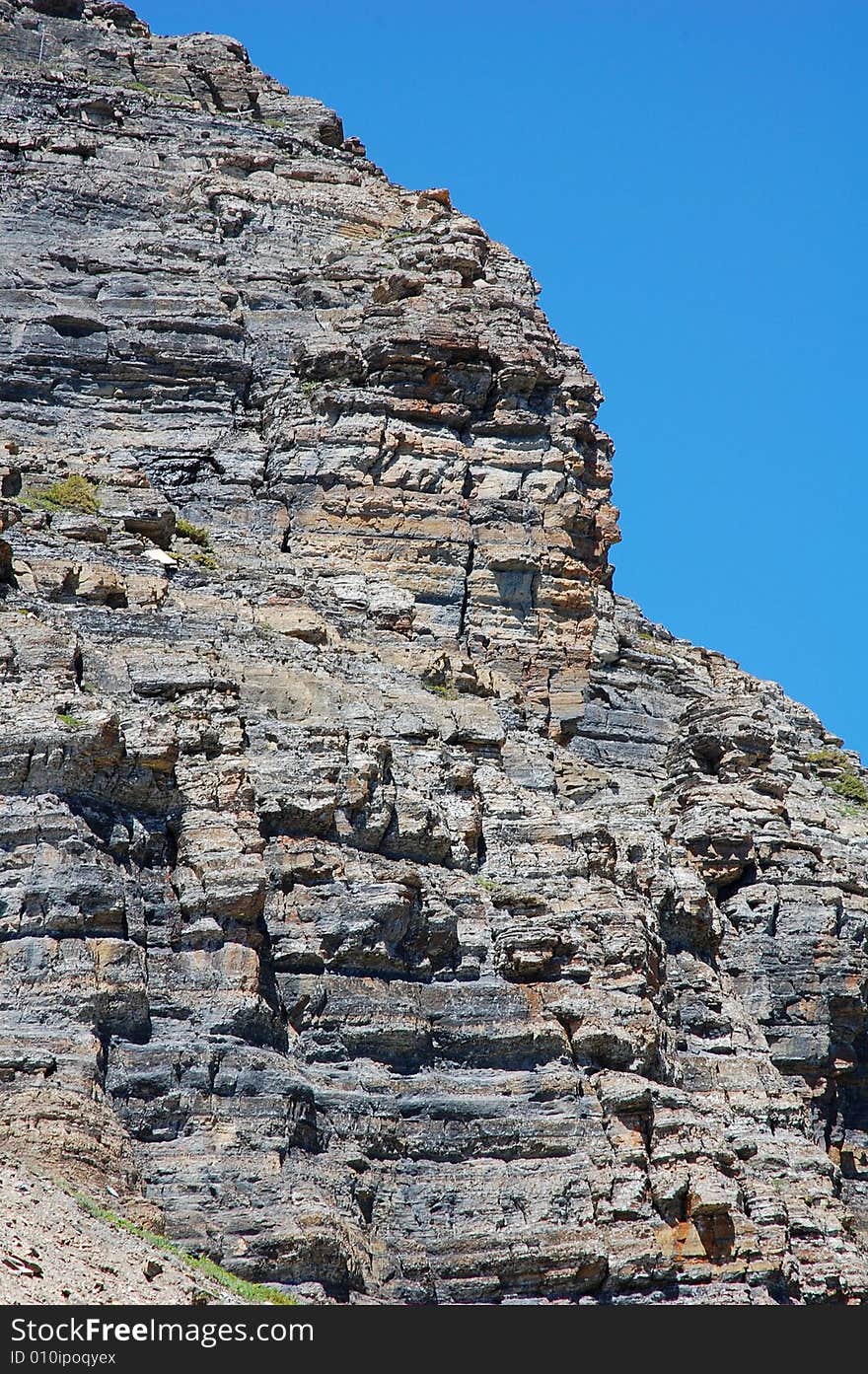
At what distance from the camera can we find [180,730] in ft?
147

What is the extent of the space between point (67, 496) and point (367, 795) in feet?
49.9

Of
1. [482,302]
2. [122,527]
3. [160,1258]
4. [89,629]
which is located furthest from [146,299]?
[160,1258]

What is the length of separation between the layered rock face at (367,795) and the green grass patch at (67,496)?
0.23 metres

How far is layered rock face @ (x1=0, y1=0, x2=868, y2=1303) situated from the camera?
39.1 m

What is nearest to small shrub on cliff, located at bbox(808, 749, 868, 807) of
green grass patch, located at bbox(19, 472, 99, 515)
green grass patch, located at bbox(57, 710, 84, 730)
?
green grass patch, located at bbox(19, 472, 99, 515)

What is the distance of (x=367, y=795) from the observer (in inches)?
1801

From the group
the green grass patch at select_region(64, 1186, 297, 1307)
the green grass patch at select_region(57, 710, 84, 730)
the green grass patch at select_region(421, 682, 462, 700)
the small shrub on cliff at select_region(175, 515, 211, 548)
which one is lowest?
the green grass patch at select_region(64, 1186, 297, 1307)

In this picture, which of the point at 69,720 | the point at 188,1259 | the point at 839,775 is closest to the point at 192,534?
the point at 69,720

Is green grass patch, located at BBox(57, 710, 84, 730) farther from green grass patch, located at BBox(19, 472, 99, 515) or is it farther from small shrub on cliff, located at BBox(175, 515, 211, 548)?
small shrub on cliff, located at BBox(175, 515, 211, 548)

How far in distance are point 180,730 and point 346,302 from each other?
2806 centimetres

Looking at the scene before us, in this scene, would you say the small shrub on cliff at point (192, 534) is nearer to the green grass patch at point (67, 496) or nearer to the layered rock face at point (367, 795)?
the layered rock face at point (367, 795)

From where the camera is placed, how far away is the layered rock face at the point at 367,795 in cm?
3909

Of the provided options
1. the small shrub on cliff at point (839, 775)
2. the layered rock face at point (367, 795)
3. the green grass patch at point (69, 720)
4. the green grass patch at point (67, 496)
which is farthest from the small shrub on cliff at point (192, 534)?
the small shrub on cliff at point (839, 775)

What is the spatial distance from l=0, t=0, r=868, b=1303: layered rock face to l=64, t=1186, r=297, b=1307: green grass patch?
2.27 feet
